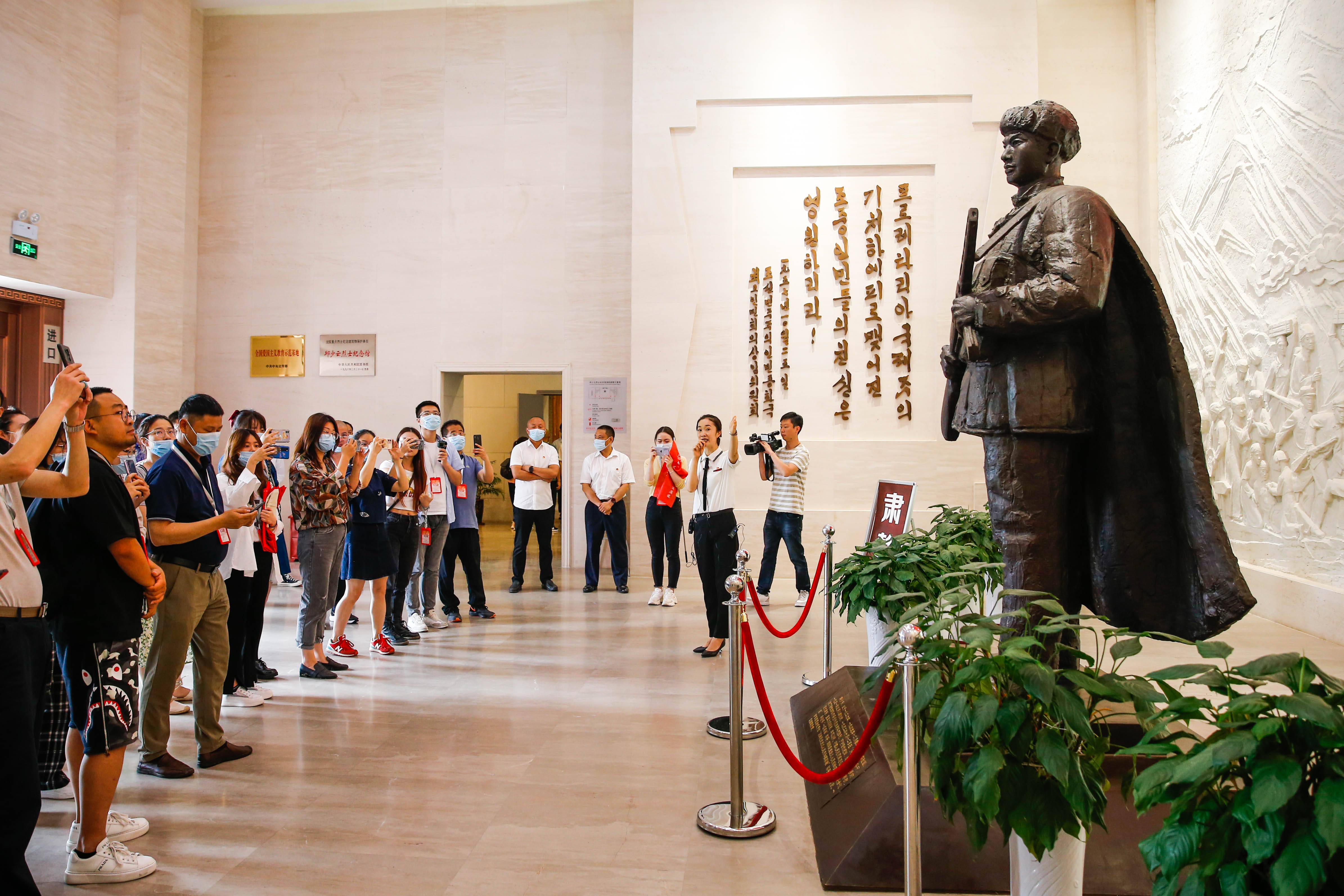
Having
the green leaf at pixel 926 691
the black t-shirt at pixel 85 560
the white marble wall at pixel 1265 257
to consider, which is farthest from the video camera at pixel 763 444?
the green leaf at pixel 926 691

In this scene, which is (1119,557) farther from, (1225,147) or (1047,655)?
(1225,147)

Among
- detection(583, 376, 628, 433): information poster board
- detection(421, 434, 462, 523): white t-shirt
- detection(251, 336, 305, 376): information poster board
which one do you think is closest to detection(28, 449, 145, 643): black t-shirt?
detection(421, 434, 462, 523): white t-shirt

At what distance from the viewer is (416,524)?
261 inches

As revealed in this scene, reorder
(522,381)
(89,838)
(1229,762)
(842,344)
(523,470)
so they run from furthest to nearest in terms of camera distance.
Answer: (522,381), (842,344), (523,470), (89,838), (1229,762)

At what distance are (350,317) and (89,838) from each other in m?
9.15

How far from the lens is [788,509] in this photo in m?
7.98

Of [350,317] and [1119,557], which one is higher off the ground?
[350,317]

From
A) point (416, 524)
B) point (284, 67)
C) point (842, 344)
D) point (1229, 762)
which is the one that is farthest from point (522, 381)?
point (1229, 762)

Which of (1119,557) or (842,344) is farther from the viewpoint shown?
(842,344)

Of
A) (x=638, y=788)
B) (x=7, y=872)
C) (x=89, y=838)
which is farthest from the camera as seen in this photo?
(x=638, y=788)

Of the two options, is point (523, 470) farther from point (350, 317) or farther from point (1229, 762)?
point (1229, 762)

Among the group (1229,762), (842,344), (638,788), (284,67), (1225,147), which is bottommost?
(638,788)

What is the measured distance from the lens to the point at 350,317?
1116 centimetres

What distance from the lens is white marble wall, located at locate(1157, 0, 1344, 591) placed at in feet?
21.4
